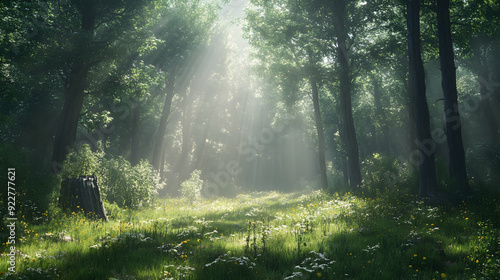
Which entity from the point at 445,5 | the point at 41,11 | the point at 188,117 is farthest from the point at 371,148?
the point at 41,11

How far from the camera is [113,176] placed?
40.4ft

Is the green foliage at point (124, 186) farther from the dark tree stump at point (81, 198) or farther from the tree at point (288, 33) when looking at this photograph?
the tree at point (288, 33)

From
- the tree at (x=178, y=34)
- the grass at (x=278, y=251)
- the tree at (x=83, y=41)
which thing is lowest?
the grass at (x=278, y=251)

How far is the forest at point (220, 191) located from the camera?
4875mm

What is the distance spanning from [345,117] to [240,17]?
31.2ft

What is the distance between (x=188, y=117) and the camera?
3064 cm

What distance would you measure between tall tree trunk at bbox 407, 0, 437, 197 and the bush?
11.3 meters

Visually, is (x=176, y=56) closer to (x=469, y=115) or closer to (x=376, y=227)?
(x=376, y=227)

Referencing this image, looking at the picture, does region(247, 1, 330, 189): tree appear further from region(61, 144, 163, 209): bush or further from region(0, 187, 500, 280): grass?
region(0, 187, 500, 280): grass

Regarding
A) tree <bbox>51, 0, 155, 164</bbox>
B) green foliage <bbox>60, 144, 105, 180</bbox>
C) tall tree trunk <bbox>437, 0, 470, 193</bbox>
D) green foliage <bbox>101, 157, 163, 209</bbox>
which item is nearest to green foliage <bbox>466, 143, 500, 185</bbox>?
tall tree trunk <bbox>437, 0, 470, 193</bbox>

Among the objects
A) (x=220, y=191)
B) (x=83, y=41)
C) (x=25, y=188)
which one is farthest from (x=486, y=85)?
(x=25, y=188)

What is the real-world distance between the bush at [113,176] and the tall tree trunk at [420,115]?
11282 mm

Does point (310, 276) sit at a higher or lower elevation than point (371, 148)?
lower

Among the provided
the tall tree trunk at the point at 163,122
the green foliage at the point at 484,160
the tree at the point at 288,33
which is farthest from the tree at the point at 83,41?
the green foliage at the point at 484,160
